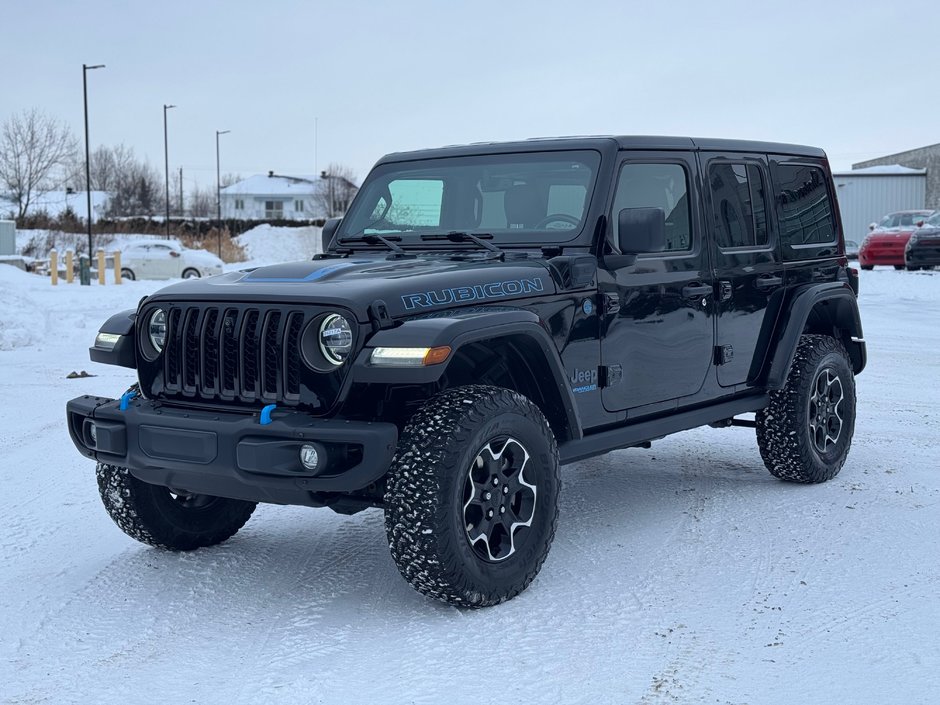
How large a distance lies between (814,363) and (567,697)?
3.66 metres

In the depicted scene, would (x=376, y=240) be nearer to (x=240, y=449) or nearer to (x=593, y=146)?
(x=593, y=146)

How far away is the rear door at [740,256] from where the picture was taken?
6180 mm

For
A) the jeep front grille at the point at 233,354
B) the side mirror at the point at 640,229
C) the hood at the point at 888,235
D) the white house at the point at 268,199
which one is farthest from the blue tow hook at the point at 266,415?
the white house at the point at 268,199

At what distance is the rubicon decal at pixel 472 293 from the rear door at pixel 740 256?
1.56 meters

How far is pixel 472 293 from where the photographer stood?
15.4 ft

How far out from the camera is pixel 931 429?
8508 mm

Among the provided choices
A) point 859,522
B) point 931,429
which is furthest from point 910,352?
point 859,522

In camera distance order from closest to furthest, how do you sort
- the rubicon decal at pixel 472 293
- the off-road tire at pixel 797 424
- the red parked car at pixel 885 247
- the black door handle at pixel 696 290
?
the rubicon decal at pixel 472 293 → the black door handle at pixel 696 290 → the off-road tire at pixel 797 424 → the red parked car at pixel 885 247

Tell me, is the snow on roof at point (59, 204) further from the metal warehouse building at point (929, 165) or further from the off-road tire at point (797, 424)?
the off-road tire at point (797, 424)

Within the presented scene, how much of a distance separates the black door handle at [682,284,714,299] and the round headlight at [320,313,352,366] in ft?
6.99

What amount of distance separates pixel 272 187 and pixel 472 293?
128 metres

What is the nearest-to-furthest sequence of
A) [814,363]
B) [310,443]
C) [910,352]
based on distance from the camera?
1. [310,443]
2. [814,363]
3. [910,352]

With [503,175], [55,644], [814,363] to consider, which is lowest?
[55,644]

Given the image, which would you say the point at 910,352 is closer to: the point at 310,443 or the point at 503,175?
the point at 503,175
